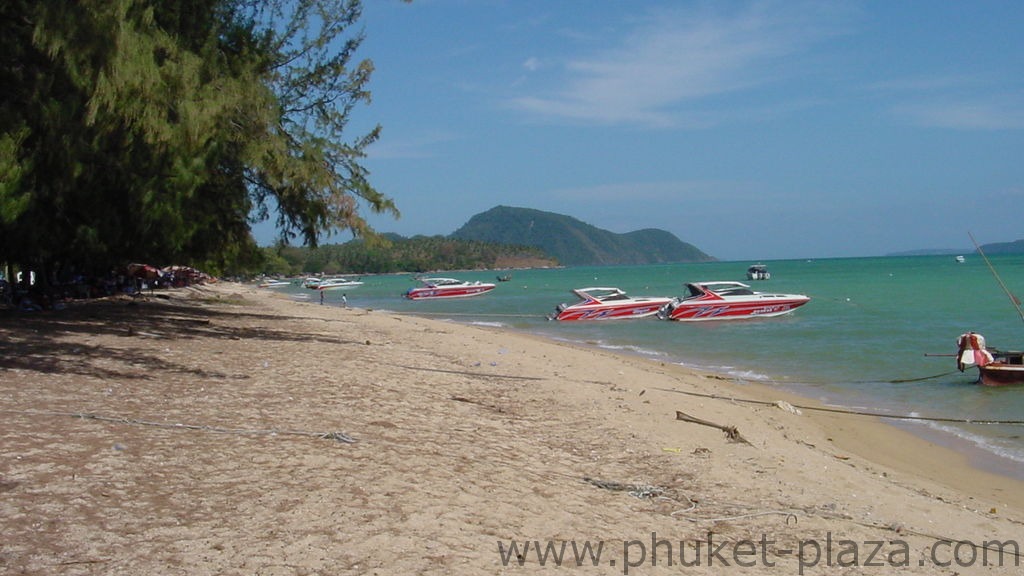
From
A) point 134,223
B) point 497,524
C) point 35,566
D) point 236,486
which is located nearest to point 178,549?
point 35,566

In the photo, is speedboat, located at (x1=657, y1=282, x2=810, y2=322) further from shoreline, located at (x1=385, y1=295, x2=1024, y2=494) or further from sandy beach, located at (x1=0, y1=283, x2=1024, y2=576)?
sandy beach, located at (x1=0, y1=283, x2=1024, y2=576)

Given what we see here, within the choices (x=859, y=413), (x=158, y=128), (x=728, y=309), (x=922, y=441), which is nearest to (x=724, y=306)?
(x=728, y=309)

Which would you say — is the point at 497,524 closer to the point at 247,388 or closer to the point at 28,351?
the point at 247,388

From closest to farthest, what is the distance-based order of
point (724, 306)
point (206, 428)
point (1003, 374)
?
point (206, 428) → point (1003, 374) → point (724, 306)

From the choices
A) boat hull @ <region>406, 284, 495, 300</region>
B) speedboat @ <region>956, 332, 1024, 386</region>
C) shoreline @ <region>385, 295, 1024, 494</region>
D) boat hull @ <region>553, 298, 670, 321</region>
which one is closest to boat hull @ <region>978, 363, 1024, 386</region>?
speedboat @ <region>956, 332, 1024, 386</region>

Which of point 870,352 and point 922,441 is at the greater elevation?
point 870,352

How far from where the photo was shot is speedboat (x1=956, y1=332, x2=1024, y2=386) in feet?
50.6

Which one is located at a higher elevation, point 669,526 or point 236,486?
point 236,486

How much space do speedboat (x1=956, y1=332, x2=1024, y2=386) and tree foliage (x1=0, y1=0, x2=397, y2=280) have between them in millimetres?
11548

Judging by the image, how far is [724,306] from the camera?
Result: 34.4 m

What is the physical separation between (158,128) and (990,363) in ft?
49.0

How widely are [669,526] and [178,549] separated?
3113 millimetres

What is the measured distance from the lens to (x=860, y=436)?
37.4 ft

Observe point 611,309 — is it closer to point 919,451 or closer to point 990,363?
point 990,363
